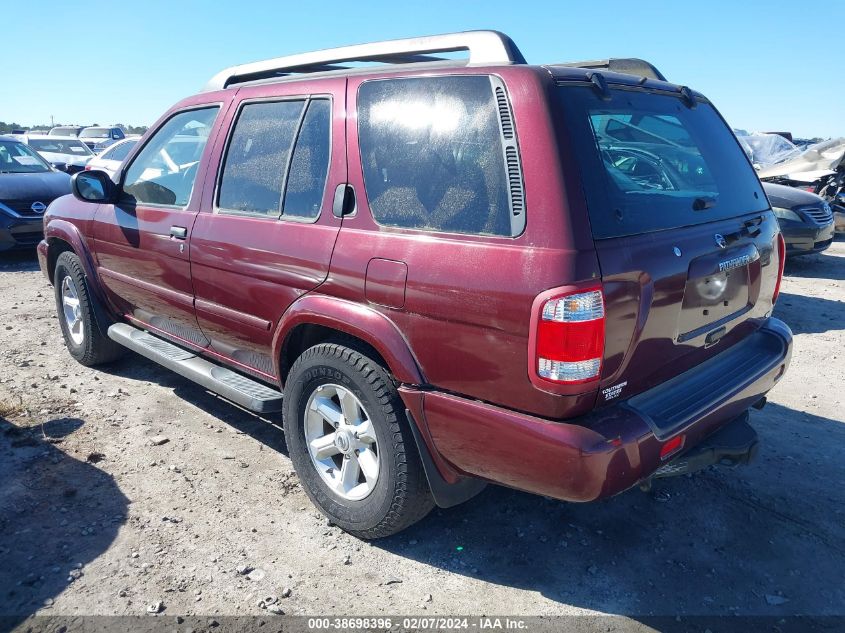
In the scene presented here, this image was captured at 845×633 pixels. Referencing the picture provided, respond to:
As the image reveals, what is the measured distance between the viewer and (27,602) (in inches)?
101

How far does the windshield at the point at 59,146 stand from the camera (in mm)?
17016

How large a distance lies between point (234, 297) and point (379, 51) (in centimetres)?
144

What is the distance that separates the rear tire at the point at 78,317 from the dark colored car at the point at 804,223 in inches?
303

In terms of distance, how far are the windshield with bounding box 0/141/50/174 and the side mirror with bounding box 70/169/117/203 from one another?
22.0 ft

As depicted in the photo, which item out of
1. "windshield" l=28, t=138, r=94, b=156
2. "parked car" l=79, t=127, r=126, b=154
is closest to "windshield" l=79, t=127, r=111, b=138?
"parked car" l=79, t=127, r=126, b=154

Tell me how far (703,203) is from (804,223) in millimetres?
6435

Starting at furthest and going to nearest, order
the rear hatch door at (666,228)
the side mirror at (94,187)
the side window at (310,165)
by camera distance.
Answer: the side mirror at (94,187)
the side window at (310,165)
the rear hatch door at (666,228)

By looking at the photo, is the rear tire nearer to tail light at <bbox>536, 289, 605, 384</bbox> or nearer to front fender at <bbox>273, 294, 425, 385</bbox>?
front fender at <bbox>273, 294, 425, 385</bbox>

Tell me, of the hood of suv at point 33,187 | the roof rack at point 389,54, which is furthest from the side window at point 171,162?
the hood of suv at point 33,187

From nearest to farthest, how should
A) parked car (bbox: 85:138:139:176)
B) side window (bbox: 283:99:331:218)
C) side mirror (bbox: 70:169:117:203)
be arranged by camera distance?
side window (bbox: 283:99:331:218) → side mirror (bbox: 70:169:117:203) → parked car (bbox: 85:138:139:176)

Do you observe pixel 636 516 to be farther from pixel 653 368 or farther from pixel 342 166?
pixel 342 166

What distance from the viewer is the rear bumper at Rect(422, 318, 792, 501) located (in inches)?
85.7

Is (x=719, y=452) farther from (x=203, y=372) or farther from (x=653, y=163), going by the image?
(x=203, y=372)

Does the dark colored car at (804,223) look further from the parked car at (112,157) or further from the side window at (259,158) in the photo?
the parked car at (112,157)
